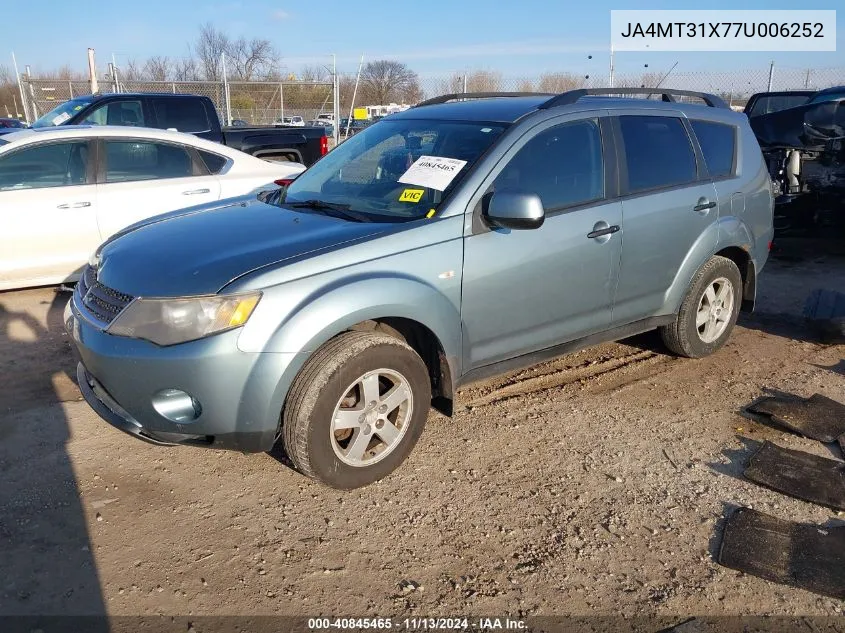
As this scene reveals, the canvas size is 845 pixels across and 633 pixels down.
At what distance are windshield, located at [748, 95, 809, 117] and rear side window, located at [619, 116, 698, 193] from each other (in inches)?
365

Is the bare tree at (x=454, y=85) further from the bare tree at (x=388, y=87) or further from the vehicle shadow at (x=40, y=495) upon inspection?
the vehicle shadow at (x=40, y=495)

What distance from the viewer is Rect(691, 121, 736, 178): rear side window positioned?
472 cm

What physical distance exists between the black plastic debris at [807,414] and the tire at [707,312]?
65cm

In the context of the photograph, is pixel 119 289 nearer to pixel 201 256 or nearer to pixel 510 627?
pixel 201 256

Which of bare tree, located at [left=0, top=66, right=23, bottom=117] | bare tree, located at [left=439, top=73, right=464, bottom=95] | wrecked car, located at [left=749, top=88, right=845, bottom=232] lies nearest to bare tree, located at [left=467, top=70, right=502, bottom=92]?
bare tree, located at [left=439, top=73, right=464, bottom=95]

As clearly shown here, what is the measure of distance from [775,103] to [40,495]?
13484mm

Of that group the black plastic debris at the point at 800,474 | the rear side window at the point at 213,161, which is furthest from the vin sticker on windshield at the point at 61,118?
the black plastic debris at the point at 800,474

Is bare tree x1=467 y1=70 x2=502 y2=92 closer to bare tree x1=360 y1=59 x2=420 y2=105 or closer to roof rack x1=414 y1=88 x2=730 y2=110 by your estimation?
bare tree x1=360 y1=59 x2=420 y2=105

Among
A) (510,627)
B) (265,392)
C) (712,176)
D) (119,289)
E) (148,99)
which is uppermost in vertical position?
(148,99)

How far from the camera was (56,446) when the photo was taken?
371cm

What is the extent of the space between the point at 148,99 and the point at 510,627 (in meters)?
8.56

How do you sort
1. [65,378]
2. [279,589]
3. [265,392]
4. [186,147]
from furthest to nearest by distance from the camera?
[186,147]
[65,378]
[265,392]
[279,589]

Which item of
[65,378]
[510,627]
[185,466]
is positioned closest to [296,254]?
[185,466]

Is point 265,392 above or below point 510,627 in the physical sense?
above
